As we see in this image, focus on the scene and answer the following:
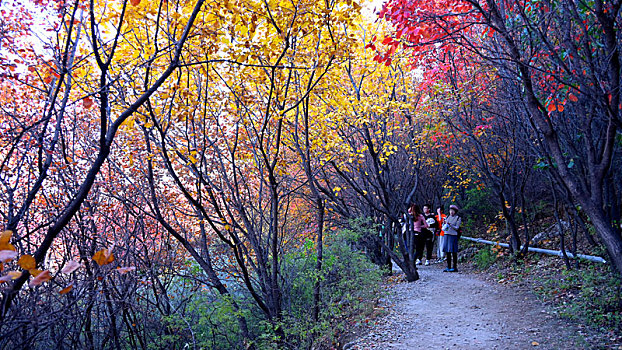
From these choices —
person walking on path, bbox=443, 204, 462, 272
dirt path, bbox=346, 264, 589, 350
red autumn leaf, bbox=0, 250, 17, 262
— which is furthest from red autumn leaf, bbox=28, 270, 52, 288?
person walking on path, bbox=443, 204, 462, 272

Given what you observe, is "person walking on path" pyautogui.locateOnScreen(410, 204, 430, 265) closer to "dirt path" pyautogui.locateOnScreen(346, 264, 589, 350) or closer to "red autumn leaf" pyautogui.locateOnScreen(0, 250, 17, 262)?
"dirt path" pyautogui.locateOnScreen(346, 264, 589, 350)

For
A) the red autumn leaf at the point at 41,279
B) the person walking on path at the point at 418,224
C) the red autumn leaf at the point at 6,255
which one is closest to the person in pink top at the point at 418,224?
the person walking on path at the point at 418,224

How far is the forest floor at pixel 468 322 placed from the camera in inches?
180

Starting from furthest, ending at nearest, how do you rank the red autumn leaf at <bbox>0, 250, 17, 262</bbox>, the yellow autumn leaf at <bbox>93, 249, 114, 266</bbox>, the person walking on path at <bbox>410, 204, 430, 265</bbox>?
the person walking on path at <bbox>410, 204, 430, 265</bbox> < the yellow autumn leaf at <bbox>93, 249, 114, 266</bbox> < the red autumn leaf at <bbox>0, 250, 17, 262</bbox>

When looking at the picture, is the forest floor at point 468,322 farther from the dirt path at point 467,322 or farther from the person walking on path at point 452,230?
the person walking on path at point 452,230

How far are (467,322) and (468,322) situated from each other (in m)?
0.01

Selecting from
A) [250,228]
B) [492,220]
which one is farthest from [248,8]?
[492,220]

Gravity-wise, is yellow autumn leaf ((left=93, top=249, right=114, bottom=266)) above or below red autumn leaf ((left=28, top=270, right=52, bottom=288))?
above

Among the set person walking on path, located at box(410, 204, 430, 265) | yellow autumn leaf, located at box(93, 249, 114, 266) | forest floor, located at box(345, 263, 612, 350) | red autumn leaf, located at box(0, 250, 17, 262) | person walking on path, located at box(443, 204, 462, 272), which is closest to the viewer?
red autumn leaf, located at box(0, 250, 17, 262)

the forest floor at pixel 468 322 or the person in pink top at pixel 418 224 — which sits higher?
the person in pink top at pixel 418 224

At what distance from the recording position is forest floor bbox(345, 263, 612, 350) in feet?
15.0

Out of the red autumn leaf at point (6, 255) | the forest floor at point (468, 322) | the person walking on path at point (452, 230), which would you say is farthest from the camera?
the person walking on path at point (452, 230)

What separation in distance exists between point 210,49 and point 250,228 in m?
2.25

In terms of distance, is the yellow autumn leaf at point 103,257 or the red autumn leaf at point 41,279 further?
the yellow autumn leaf at point 103,257
